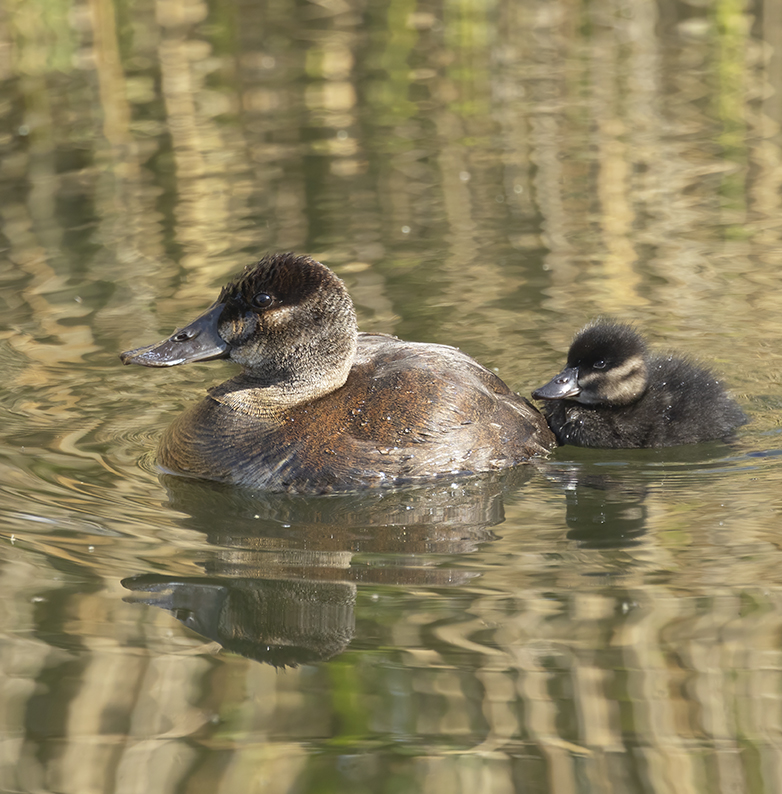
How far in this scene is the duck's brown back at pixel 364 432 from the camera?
5.62 m

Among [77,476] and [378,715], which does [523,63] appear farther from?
[378,715]

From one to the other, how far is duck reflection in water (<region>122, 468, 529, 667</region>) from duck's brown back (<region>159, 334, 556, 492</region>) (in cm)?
8

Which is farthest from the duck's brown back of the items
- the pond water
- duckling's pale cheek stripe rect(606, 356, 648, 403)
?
duckling's pale cheek stripe rect(606, 356, 648, 403)

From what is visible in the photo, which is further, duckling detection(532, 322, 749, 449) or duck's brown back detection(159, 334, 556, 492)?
duckling detection(532, 322, 749, 449)

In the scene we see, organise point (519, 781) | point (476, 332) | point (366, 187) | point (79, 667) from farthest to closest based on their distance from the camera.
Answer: point (366, 187), point (476, 332), point (79, 667), point (519, 781)

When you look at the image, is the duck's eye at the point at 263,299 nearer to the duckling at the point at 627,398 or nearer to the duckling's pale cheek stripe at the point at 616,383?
the duckling at the point at 627,398

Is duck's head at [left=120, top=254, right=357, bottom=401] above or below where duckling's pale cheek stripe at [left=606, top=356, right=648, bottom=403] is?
above

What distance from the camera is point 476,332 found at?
7668mm

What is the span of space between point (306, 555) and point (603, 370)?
1.94 meters

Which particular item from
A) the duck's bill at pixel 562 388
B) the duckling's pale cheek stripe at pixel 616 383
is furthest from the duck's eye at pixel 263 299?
the duckling's pale cheek stripe at pixel 616 383

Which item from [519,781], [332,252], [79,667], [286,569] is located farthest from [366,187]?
[519,781]

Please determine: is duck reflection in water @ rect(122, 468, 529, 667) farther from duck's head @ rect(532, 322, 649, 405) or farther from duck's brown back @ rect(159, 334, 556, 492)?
duck's head @ rect(532, 322, 649, 405)

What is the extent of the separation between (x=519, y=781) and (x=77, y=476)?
10.1 feet

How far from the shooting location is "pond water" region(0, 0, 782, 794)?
12.4ft
